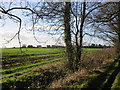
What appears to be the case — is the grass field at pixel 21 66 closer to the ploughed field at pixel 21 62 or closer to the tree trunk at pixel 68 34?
the ploughed field at pixel 21 62

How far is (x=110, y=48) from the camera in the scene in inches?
644

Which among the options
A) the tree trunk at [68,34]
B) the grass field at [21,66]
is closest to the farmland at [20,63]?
the grass field at [21,66]

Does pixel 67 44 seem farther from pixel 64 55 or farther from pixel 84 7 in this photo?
pixel 84 7

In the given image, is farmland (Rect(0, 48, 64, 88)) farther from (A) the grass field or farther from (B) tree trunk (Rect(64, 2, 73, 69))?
(B) tree trunk (Rect(64, 2, 73, 69))

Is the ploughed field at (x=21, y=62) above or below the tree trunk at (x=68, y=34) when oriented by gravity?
below

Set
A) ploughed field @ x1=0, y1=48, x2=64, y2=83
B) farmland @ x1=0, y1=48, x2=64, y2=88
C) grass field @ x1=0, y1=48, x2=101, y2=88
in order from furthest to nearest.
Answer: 1. ploughed field @ x1=0, y1=48, x2=64, y2=83
2. farmland @ x1=0, y1=48, x2=64, y2=88
3. grass field @ x1=0, y1=48, x2=101, y2=88

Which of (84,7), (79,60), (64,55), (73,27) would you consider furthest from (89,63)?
(84,7)

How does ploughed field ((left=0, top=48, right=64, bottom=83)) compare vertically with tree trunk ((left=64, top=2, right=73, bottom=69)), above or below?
below

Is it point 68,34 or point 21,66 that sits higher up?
point 68,34

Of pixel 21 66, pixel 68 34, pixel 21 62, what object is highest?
pixel 68 34

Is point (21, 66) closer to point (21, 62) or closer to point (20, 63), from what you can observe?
point (20, 63)

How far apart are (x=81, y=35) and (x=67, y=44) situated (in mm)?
1160

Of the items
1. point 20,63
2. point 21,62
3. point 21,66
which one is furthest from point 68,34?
point 21,62

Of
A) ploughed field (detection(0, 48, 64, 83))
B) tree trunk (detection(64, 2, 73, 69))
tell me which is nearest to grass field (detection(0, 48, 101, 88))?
ploughed field (detection(0, 48, 64, 83))
